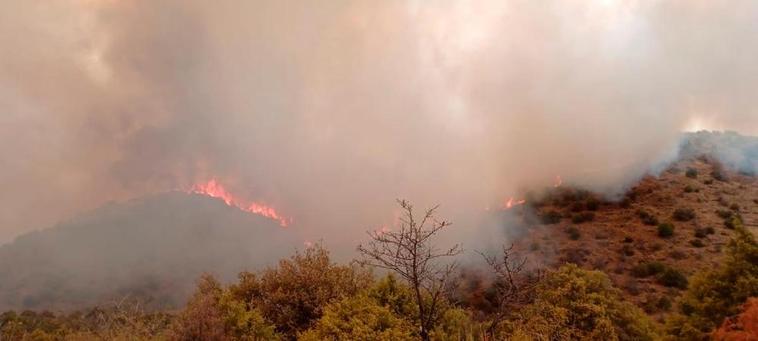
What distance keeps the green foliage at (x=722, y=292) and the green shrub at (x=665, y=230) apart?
53.2 m

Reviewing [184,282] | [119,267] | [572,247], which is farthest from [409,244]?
[119,267]

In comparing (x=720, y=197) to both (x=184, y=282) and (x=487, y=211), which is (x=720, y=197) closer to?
(x=487, y=211)

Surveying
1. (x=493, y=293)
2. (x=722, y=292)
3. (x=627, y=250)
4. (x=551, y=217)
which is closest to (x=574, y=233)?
(x=551, y=217)

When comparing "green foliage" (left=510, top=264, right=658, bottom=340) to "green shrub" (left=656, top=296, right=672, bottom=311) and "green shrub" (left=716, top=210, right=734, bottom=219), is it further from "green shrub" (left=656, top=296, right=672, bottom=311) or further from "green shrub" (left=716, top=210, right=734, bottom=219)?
"green shrub" (left=716, top=210, right=734, bottom=219)

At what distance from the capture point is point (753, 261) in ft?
87.2

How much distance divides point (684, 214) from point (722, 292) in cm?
5955

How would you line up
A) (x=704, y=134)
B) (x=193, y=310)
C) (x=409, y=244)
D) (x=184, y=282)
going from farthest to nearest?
(x=184, y=282), (x=704, y=134), (x=193, y=310), (x=409, y=244)

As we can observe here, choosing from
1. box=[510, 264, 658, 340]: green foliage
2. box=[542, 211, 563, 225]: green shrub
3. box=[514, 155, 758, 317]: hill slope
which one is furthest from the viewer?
box=[542, 211, 563, 225]: green shrub

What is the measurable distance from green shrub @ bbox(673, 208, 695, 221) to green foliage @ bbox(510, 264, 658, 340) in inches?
1885

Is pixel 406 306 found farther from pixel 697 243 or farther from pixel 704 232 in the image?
pixel 704 232

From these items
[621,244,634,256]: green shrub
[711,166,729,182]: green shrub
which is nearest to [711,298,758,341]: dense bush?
[621,244,634,256]: green shrub

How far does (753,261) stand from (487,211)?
89982 mm

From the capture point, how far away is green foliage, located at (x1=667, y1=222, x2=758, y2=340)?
25969mm

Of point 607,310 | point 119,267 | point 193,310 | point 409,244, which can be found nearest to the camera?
point 409,244
